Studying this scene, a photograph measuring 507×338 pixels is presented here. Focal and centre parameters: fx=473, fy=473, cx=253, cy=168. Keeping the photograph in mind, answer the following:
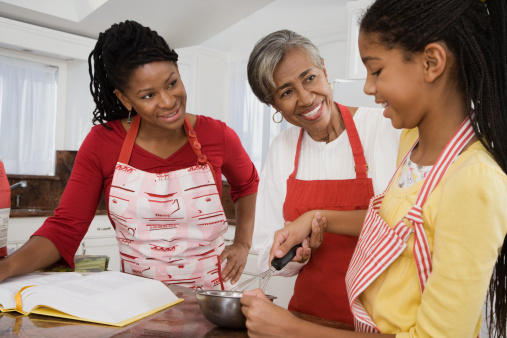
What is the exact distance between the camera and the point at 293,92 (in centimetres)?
133

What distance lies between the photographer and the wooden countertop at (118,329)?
3.00ft

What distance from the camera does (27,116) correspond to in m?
3.92

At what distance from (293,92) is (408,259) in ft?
2.11

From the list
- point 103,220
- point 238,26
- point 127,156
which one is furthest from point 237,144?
point 238,26

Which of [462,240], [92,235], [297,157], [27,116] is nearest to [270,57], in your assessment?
[297,157]

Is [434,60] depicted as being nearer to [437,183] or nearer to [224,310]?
[437,183]

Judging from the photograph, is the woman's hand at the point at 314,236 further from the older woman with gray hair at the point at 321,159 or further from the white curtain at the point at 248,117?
the white curtain at the point at 248,117

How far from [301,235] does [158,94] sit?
0.67 m

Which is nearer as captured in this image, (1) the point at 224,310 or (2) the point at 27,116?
(1) the point at 224,310

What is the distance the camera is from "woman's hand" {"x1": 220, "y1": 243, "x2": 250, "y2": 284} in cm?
168

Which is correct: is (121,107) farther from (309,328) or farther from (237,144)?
(309,328)

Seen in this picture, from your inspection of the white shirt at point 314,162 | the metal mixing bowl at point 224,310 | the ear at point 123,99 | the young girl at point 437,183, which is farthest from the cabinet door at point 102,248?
the young girl at point 437,183

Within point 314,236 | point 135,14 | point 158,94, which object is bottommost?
point 314,236

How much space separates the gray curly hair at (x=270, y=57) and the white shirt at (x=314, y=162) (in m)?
0.20
